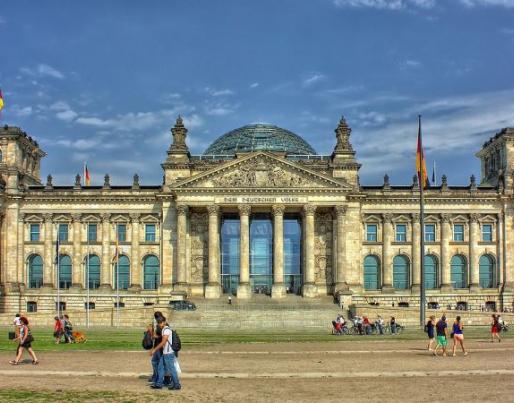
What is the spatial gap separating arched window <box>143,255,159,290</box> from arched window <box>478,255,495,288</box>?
1597 inches

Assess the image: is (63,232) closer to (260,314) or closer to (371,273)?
(260,314)

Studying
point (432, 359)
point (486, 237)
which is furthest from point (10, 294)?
point (432, 359)

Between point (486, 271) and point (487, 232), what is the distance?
16.1 ft

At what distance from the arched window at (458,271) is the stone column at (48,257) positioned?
50064 mm

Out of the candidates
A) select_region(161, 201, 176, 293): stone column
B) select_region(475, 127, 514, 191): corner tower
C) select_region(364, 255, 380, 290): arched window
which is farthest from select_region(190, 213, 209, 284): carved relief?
select_region(475, 127, 514, 191): corner tower

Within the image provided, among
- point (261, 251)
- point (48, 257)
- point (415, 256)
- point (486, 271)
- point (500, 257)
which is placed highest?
point (261, 251)

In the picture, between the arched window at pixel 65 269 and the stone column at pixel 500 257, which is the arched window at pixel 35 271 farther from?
the stone column at pixel 500 257

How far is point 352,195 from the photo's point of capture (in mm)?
87188

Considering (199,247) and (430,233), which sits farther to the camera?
(430,233)

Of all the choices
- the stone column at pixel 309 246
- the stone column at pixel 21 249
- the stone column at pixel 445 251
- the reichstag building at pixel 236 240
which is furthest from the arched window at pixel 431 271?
the stone column at pixel 21 249

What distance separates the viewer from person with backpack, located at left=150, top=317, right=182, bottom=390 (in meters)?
24.0

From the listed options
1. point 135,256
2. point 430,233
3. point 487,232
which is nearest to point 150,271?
point 135,256

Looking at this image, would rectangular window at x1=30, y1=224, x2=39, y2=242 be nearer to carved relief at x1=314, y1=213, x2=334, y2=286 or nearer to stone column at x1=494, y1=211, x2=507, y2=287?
carved relief at x1=314, y1=213, x2=334, y2=286

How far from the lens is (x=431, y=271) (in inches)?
3580
